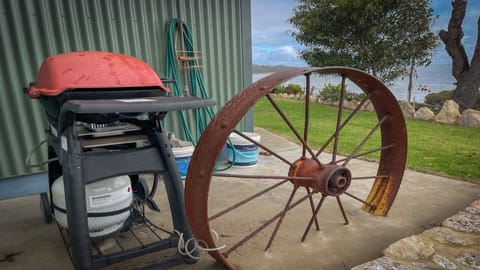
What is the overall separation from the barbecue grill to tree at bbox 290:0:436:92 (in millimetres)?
6430

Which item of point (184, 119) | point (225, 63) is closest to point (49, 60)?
point (184, 119)

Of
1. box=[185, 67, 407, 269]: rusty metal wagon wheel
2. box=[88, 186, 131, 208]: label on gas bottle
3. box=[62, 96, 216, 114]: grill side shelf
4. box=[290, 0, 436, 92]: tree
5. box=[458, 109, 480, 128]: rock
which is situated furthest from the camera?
box=[290, 0, 436, 92]: tree

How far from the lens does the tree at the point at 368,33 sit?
6625 millimetres

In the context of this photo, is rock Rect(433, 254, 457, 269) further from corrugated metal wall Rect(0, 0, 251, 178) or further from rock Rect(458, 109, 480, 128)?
rock Rect(458, 109, 480, 128)

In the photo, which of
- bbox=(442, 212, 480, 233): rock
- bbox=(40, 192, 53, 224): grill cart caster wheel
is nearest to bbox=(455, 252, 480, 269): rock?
bbox=(442, 212, 480, 233): rock

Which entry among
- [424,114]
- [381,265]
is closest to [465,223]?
[381,265]

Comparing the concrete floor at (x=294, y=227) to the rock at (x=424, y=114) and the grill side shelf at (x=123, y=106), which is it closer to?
the grill side shelf at (x=123, y=106)

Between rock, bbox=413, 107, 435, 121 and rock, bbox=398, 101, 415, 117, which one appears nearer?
rock, bbox=413, 107, 435, 121

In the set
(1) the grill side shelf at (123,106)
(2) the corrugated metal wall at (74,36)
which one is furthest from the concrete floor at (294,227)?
(1) the grill side shelf at (123,106)

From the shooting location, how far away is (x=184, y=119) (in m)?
A: 3.28

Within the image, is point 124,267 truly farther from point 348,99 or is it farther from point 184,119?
point 348,99

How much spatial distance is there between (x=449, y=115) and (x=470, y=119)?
0.47 m

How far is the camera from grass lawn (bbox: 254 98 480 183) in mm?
3191

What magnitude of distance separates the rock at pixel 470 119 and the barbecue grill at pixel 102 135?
6.45m
